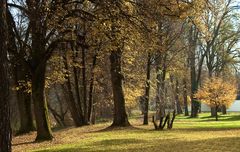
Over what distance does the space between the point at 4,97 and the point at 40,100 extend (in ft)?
39.2

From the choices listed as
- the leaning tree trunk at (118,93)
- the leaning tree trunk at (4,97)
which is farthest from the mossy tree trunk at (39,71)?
the leaning tree trunk at (4,97)

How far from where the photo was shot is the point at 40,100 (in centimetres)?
2131

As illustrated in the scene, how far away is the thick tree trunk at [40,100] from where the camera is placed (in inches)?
832

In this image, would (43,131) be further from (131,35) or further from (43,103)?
(131,35)

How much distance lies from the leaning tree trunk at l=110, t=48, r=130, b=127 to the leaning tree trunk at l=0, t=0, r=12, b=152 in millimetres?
19719

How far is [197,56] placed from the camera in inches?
2751

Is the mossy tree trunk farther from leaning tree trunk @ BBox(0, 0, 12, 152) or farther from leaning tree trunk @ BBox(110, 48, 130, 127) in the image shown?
leaning tree trunk @ BBox(0, 0, 12, 152)

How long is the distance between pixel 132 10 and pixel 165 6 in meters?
1.71

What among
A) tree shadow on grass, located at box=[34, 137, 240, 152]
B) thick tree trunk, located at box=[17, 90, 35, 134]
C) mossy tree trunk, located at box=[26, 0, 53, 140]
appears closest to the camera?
tree shadow on grass, located at box=[34, 137, 240, 152]

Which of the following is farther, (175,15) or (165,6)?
(175,15)

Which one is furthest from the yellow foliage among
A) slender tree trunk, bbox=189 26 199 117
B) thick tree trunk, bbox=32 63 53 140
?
thick tree trunk, bbox=32 63 53 140

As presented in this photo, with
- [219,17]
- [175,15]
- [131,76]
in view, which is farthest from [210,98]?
[175,15]

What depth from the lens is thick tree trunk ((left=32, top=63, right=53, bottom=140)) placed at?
69.3ft

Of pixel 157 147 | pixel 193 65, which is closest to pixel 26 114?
pixel 157 147
